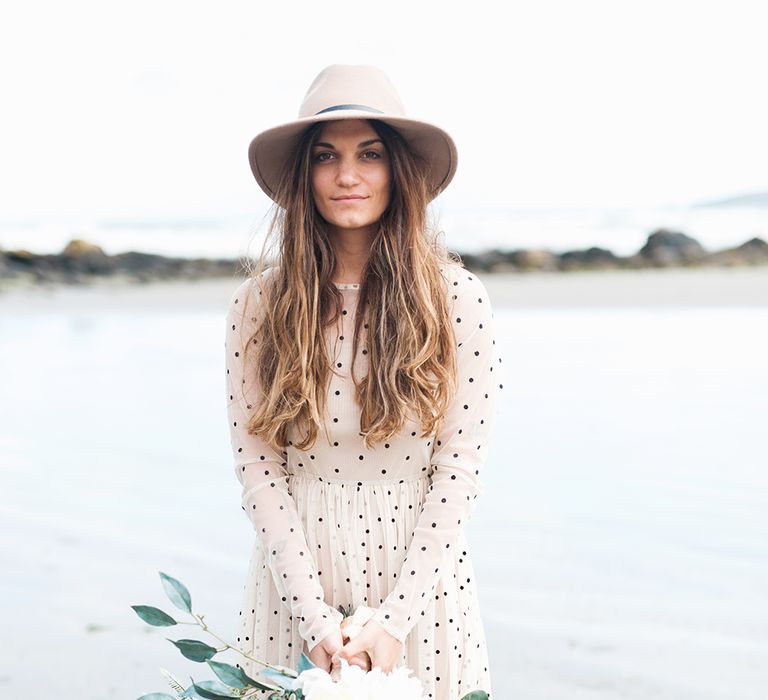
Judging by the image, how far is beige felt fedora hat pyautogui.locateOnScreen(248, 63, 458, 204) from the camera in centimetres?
137

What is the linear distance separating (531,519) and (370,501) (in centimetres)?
216

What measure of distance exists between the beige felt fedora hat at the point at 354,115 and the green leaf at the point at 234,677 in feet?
2.48

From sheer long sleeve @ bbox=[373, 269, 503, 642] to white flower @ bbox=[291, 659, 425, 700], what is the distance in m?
0.42

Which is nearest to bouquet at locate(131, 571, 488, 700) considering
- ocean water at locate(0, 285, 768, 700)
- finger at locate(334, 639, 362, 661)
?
finger at locate(334, 639, 362, 661)

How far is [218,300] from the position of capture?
6953 millimetres

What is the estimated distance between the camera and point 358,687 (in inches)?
35.5

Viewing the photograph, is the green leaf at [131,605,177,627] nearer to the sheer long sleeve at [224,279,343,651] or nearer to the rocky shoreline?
the sheer long sleeve at [224,279,343,651]

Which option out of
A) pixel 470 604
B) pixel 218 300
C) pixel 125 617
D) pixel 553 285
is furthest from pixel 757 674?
pixel 218 300

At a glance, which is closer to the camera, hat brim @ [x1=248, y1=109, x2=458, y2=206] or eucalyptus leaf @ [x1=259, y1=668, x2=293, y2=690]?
eucalyptus leaf @ [x1=259, y1=668, x2=293, y2=690]

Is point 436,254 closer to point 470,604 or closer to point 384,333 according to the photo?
point 384,333

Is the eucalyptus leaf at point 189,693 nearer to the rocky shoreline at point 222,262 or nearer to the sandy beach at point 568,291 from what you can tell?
the rocky shoreline at point 222,262

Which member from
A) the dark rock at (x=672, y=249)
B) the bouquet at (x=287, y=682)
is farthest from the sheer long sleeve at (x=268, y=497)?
the dark rock at (x=672, y=249)

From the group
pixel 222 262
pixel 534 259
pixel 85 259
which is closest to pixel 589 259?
pixel 534 259

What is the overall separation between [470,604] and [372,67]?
0.84 metres
